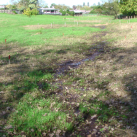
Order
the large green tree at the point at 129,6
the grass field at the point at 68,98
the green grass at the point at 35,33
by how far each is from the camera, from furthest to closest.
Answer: the large green tree at the point at 129,6 < the green grass at the point at 35,33 < the grass field at the point at 68,98

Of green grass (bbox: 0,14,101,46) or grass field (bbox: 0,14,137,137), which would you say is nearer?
grass field (bbox: 0,14,137,137)

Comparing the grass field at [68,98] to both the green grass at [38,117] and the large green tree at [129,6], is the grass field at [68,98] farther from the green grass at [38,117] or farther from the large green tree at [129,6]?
the large green tree at [129,6]

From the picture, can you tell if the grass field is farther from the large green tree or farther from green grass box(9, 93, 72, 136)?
the large green tree

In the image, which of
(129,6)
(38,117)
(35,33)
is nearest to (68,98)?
(38,117)

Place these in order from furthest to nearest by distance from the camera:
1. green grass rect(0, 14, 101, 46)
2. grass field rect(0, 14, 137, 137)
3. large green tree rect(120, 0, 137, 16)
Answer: large green tree rect(120, 0, 137, 16)
green grass rect(0, 14, 101, 46)
grass field rect(0, 14, 137, 137)

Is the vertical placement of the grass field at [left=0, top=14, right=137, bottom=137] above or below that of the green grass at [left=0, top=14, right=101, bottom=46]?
below

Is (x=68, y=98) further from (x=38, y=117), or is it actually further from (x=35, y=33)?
(x=35, y=33)

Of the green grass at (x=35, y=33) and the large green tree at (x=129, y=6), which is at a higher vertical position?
the large green tree at (x=129, y=6)

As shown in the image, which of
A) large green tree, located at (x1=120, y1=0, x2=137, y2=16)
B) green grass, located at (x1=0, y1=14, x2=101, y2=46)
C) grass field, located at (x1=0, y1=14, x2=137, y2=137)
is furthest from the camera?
large green tree, located at (x1=120, y1=0, x2=137, y2=16)

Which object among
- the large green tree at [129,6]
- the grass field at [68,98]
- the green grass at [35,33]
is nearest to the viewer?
the grass field at [68,98]

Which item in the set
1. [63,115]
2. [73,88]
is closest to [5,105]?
[63,115]

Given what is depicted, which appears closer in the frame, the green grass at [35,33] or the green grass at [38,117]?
the green grass at [38,117]

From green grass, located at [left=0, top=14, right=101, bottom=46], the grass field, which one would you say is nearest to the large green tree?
green grass, located at [left=0, top=14, right=101, bottom=46]

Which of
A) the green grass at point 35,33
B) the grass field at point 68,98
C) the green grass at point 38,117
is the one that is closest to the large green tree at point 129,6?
the green grass at point 35,33
